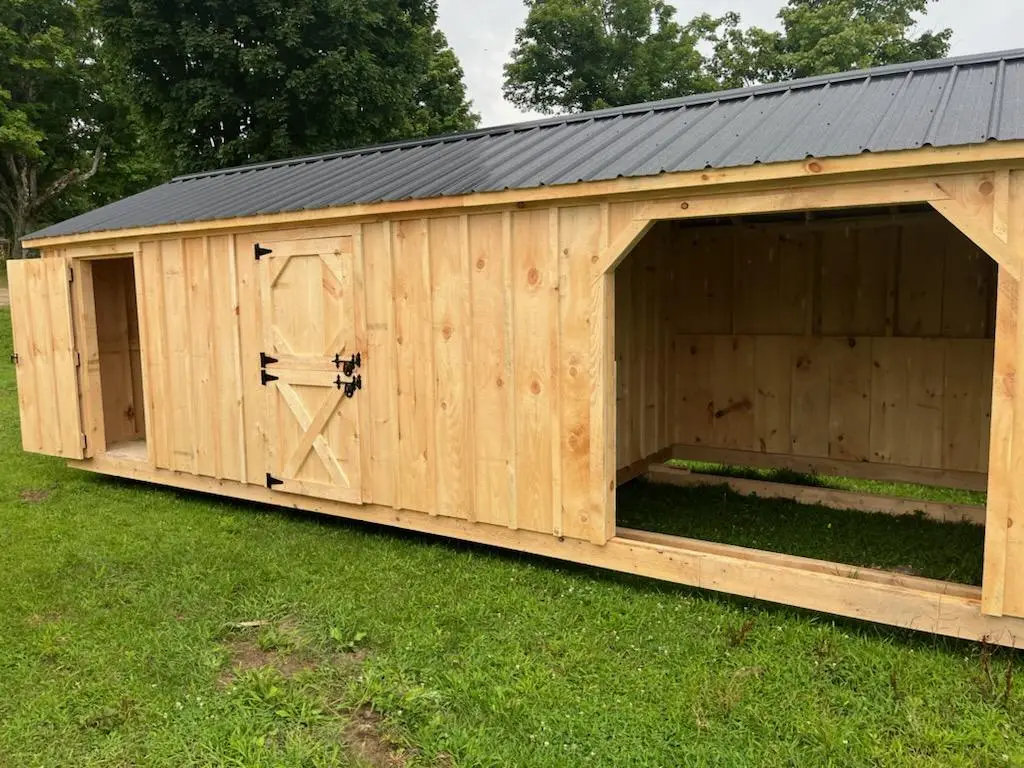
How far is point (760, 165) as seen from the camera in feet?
13.2

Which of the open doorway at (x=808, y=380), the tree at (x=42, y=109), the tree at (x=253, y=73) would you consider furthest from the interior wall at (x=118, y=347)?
the tree at (x=42, y=109)

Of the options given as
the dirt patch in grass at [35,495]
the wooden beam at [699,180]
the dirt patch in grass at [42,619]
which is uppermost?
the wooden beam at [699,180]

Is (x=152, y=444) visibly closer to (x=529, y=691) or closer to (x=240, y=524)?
(x=240, y=524)

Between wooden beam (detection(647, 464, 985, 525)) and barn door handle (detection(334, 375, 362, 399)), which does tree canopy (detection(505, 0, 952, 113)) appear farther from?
barn door handle (detection(334, 375, 362, 399))

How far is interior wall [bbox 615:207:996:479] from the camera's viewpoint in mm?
6609

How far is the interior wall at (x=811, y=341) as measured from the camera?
661 cm

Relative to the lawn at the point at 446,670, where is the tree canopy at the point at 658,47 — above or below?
above

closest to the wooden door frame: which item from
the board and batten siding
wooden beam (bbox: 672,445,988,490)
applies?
the board and batten siding

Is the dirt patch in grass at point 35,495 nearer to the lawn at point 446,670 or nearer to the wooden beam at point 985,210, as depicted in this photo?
the lawn at point 446,670

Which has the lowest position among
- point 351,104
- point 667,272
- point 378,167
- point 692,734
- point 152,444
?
point 692,734

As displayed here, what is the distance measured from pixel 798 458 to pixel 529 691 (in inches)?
184

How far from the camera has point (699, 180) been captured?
4211mm

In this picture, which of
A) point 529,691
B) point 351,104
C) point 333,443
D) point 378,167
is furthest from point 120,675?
point 351,104

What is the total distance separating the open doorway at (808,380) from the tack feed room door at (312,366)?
89.3 inches
